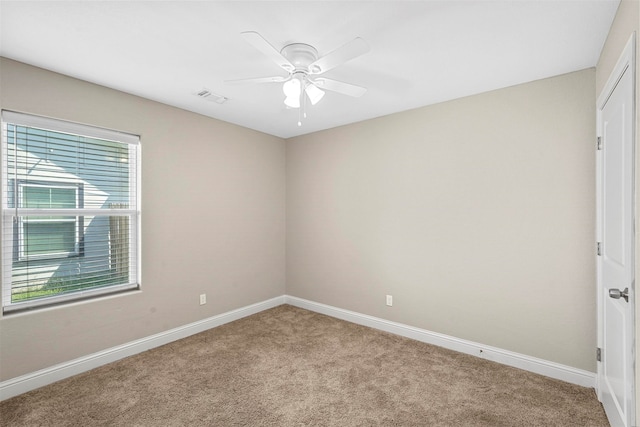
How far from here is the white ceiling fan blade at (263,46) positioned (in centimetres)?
155

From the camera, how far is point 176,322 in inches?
128

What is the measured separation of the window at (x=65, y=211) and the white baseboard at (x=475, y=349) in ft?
7.68

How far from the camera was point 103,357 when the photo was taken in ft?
8.84

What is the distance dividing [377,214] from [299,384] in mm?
1910

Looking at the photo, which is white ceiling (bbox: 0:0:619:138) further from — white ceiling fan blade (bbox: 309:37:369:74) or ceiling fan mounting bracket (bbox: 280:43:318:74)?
white ceiling fan blade (bbox: 309:37:369:74)

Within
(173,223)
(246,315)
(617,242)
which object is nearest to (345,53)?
(617,242)

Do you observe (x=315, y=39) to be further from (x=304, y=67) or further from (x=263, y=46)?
(x=263, y=46)

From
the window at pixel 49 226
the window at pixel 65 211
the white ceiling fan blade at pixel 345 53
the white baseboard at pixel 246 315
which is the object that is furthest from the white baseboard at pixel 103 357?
the white ceiling fan blade at pixel 345 53

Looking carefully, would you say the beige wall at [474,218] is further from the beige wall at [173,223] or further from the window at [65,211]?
the window at [65,211]

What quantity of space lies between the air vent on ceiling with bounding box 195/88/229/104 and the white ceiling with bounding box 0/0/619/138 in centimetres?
8

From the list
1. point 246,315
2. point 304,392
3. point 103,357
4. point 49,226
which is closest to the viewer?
point 304,392

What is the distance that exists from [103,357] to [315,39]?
305 centimetres

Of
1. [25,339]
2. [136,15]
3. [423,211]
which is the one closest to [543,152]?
[423,211]

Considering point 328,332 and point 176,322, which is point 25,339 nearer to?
point 176,322
